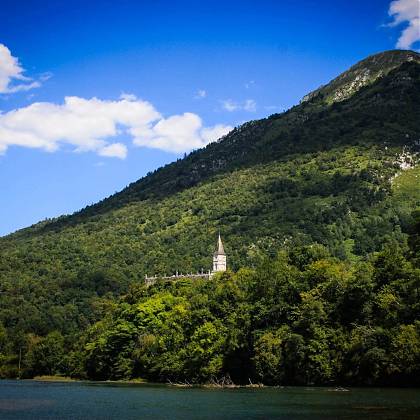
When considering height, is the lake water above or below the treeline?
below

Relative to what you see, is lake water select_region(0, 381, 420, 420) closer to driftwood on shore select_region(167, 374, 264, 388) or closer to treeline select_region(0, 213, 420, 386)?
treeline select_region(0, 213, 420, 386)

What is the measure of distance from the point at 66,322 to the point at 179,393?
111813 mm

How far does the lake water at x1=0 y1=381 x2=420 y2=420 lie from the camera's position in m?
65.1

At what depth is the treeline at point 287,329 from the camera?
91938mm

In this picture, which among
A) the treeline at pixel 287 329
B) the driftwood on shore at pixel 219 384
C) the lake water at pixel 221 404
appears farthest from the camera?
the driftwood on shore at pixel 219 384

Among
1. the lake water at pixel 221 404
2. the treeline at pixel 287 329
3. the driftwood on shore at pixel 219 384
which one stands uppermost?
the treeline at pixel 287 329

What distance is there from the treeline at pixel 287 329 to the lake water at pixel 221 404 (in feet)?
17.3

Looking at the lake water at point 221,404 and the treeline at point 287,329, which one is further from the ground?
the treeline at point 287,329

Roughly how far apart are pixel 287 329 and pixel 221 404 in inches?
1184

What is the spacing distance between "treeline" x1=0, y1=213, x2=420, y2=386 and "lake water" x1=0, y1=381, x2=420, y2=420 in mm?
5280

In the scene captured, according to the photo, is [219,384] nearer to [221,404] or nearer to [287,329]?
[287,329]

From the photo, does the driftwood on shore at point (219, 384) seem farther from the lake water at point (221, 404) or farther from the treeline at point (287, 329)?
the lake water at point (221, 404)

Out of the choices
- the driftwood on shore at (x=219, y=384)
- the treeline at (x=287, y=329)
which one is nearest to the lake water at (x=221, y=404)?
the treeline at (x=287, y=329)

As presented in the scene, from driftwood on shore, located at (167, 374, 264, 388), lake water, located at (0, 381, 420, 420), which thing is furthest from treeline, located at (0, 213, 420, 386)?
lake water, located at (0, 381, 420, 420)
